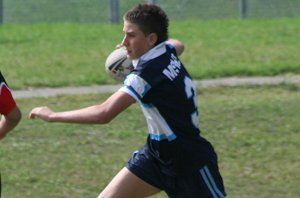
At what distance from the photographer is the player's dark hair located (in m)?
6.28

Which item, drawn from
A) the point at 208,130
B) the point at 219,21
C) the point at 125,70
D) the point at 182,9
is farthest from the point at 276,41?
the point at 125,70

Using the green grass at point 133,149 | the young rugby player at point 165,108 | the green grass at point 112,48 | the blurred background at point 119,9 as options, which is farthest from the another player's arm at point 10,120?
the blurred background at point 119,9

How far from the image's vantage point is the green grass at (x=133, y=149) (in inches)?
357

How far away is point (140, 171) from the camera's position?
657 cm

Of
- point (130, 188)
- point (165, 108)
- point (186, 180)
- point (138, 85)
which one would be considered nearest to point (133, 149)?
point (130, 188)

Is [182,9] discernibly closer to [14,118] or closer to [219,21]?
[219,21]

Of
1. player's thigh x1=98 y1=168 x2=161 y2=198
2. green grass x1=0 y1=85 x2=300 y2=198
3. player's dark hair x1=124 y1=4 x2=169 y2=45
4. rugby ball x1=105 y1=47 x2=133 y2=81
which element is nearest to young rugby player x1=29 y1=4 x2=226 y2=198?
player's dark hair x1=124 y1=4 x2=169 y2=45

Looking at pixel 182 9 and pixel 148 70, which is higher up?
pixel 148 70

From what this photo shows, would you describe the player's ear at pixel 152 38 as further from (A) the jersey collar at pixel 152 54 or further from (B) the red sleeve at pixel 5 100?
(B) the red sleeve at pixel 5 100

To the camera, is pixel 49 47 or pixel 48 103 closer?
pixel 48 103

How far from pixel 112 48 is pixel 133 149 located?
8.21 meters

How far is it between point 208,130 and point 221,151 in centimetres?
104

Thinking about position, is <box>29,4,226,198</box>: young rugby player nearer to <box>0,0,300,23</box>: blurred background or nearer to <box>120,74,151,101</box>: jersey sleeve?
<box>120,74,151,101</box>: jersey sleeve

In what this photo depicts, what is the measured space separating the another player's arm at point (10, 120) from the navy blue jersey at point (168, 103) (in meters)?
0.75
